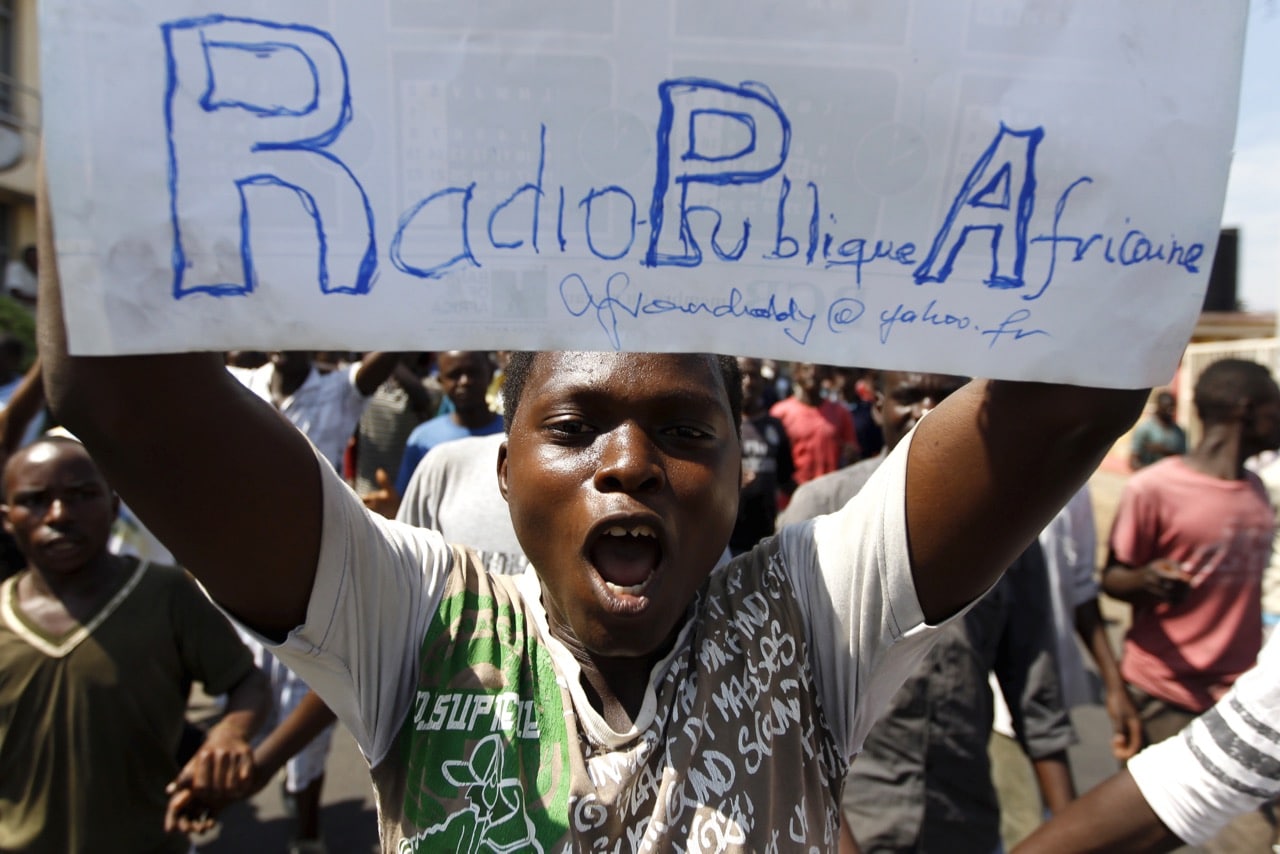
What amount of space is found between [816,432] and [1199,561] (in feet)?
10.3

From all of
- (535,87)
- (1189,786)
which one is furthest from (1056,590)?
(535,87)

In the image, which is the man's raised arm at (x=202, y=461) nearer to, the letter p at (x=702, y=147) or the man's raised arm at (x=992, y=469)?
the letter p at (x=702, y=147)

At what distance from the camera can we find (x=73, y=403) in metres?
1.10

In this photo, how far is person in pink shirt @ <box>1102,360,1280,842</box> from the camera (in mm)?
3539

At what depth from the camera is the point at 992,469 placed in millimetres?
1227

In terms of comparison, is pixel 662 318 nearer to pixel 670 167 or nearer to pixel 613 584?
pixel 670 167

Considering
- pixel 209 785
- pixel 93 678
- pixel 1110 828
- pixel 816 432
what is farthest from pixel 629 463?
pixel 816 432

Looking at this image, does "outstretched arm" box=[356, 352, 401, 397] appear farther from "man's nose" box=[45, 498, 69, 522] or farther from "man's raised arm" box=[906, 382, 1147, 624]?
"man's raised arm" box=[906, 382, 1147, 624]

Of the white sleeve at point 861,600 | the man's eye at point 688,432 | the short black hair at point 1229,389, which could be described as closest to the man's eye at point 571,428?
the man's eye at point 688,432

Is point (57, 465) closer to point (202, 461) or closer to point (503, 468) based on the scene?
point (503, 468)

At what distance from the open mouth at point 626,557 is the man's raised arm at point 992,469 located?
13.0 inches

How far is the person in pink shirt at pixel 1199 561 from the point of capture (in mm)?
3539

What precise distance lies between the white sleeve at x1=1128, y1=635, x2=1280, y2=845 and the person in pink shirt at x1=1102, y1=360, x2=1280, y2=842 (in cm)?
181

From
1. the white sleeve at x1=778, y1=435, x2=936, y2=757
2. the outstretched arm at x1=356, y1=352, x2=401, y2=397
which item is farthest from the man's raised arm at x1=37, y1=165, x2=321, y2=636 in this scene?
the outstretched arm at x1=356, y1=352, x2=401, y2=397
